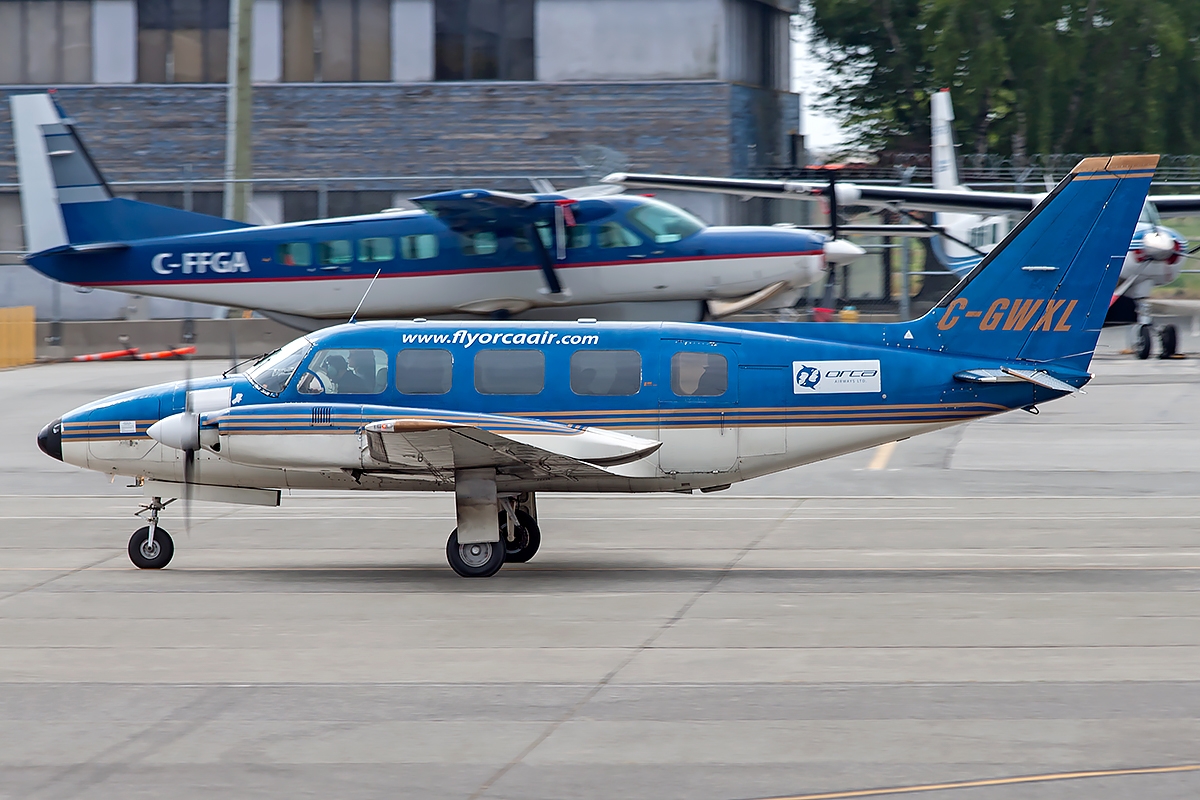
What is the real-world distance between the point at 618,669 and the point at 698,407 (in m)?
4.10

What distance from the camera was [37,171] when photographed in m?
27.8

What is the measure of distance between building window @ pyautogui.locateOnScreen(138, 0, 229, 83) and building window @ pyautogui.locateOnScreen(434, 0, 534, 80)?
6.19 metres

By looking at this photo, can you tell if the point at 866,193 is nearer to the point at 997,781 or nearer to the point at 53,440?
the point at 53,440

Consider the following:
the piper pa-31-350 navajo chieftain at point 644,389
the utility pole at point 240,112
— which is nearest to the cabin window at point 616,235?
the utility pole at point 240,112

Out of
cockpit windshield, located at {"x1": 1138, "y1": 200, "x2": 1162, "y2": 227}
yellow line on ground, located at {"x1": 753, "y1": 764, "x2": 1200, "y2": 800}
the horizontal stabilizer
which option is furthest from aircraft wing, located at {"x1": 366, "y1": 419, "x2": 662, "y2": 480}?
cockpit windshield, located at {"x1": 1138, "y1": 200, "x2": 1162, "y2": 227}

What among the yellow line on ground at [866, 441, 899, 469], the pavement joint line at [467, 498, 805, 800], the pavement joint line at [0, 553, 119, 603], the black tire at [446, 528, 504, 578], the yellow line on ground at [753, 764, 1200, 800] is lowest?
the yellow line on ground at [753, 764, 1200, 800]

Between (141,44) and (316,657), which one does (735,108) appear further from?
(316,657)

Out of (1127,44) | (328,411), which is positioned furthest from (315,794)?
(1127,44)

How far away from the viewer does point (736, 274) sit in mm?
26547

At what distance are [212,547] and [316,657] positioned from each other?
17.7 ft

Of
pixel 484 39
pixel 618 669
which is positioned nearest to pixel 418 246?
pixel 484 39

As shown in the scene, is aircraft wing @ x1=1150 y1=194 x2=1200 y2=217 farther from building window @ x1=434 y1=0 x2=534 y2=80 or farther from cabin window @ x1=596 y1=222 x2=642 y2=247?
building window @ x1=434 y1=0 x2=534 y2=80

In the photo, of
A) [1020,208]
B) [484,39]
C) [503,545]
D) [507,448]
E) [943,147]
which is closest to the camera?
[507,448]

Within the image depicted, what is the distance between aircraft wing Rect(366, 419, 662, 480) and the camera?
39.9ft
